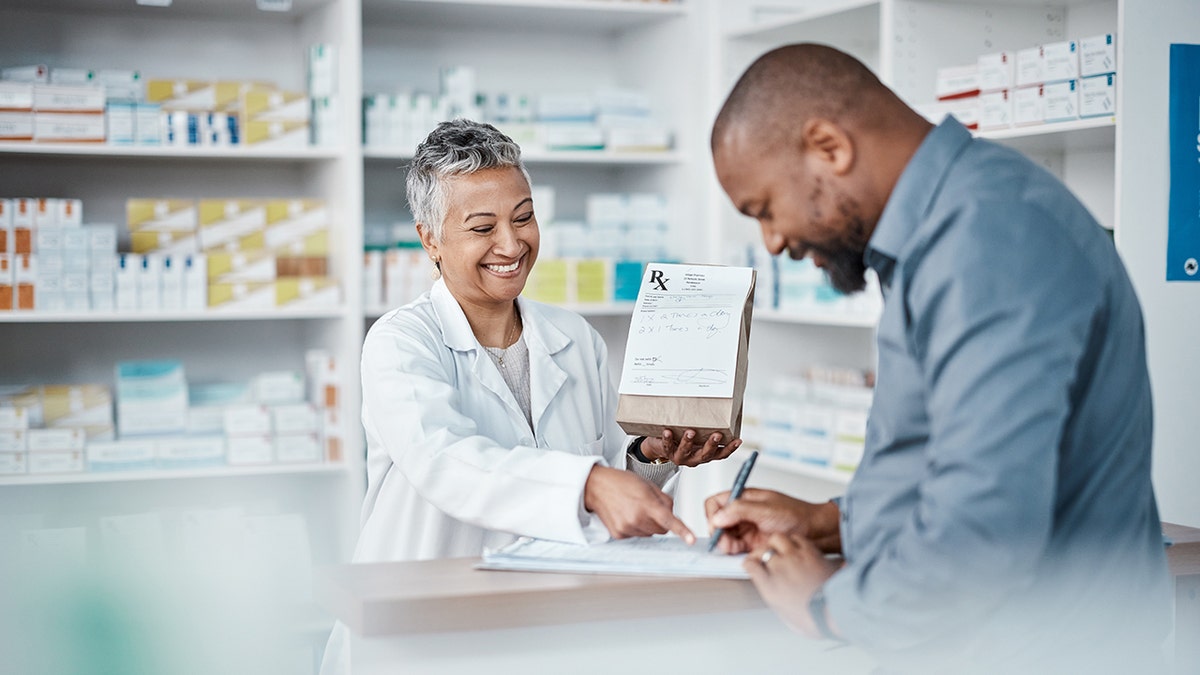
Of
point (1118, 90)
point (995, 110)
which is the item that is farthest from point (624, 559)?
point (995, 110)

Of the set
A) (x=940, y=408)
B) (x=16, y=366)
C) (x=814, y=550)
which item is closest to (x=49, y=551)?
(x=16, y=366)

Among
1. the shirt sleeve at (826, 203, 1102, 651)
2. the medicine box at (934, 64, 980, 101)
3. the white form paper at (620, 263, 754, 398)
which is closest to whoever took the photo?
the shirt sleeve at (826, 203, 1102, 651)

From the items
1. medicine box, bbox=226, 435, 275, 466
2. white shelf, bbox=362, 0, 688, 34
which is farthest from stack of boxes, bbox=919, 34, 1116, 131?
medicine box, bbox=226, 435, 275, 466

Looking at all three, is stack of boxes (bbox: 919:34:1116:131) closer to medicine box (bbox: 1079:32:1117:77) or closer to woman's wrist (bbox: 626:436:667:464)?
medicine box (bbox: 1079:32:1117:77)

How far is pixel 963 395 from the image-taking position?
106 cm

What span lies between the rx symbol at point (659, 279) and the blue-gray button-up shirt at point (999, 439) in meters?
0.58

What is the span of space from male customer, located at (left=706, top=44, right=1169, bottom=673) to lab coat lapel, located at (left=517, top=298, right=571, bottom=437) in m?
0.88

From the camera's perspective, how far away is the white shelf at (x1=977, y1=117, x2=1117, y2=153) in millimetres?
2803

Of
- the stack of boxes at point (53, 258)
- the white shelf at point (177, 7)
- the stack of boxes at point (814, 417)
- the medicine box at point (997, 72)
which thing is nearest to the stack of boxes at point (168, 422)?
the stack of boxes at point (53, 258)

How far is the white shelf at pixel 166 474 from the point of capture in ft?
11.6

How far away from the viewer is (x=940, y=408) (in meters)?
1.09

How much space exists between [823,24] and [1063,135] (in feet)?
3.38

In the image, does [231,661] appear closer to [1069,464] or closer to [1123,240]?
[1069,464]

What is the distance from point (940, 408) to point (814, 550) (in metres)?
0.32
